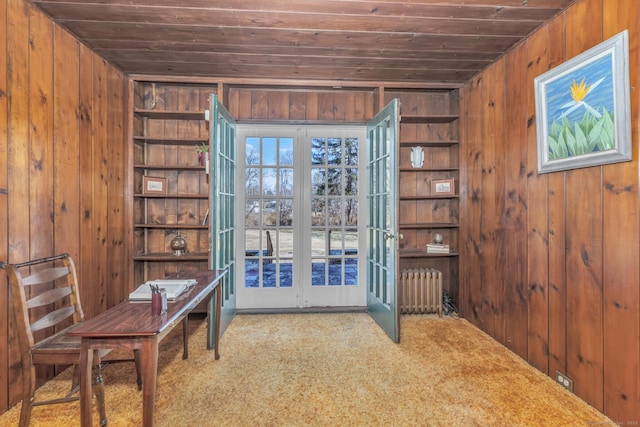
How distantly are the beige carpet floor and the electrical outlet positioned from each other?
0.13 feet

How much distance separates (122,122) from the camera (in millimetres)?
2910

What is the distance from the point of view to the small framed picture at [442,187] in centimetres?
325

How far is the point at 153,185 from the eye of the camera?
3.03 m

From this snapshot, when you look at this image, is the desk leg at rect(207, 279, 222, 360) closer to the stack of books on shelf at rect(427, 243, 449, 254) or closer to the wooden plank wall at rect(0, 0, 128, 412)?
the wooden plank wall at rect(0, 0, 128, 412)

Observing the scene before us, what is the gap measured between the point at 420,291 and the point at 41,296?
307 cm

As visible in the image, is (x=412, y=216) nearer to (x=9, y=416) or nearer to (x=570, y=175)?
(x=570, y=175)

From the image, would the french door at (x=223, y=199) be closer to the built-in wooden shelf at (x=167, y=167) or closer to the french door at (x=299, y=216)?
the french door at (x=299, y=216)

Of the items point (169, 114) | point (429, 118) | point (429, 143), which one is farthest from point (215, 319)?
point (429, 118)

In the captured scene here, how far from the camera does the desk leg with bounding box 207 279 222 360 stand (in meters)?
2.38

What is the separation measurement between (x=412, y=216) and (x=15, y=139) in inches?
131

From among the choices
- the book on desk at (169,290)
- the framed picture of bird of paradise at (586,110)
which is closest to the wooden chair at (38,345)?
the book on desk at (169,290)

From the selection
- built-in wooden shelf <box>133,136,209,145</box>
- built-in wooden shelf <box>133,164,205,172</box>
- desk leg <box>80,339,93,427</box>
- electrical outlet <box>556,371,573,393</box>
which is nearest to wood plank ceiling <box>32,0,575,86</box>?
built-in wooden shelf <box>133,136,209,145</box>

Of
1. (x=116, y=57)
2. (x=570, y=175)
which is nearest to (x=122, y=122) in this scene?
(x=116, y=57)

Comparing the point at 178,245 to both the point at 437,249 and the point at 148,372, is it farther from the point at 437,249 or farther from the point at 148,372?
the point at 437,249
